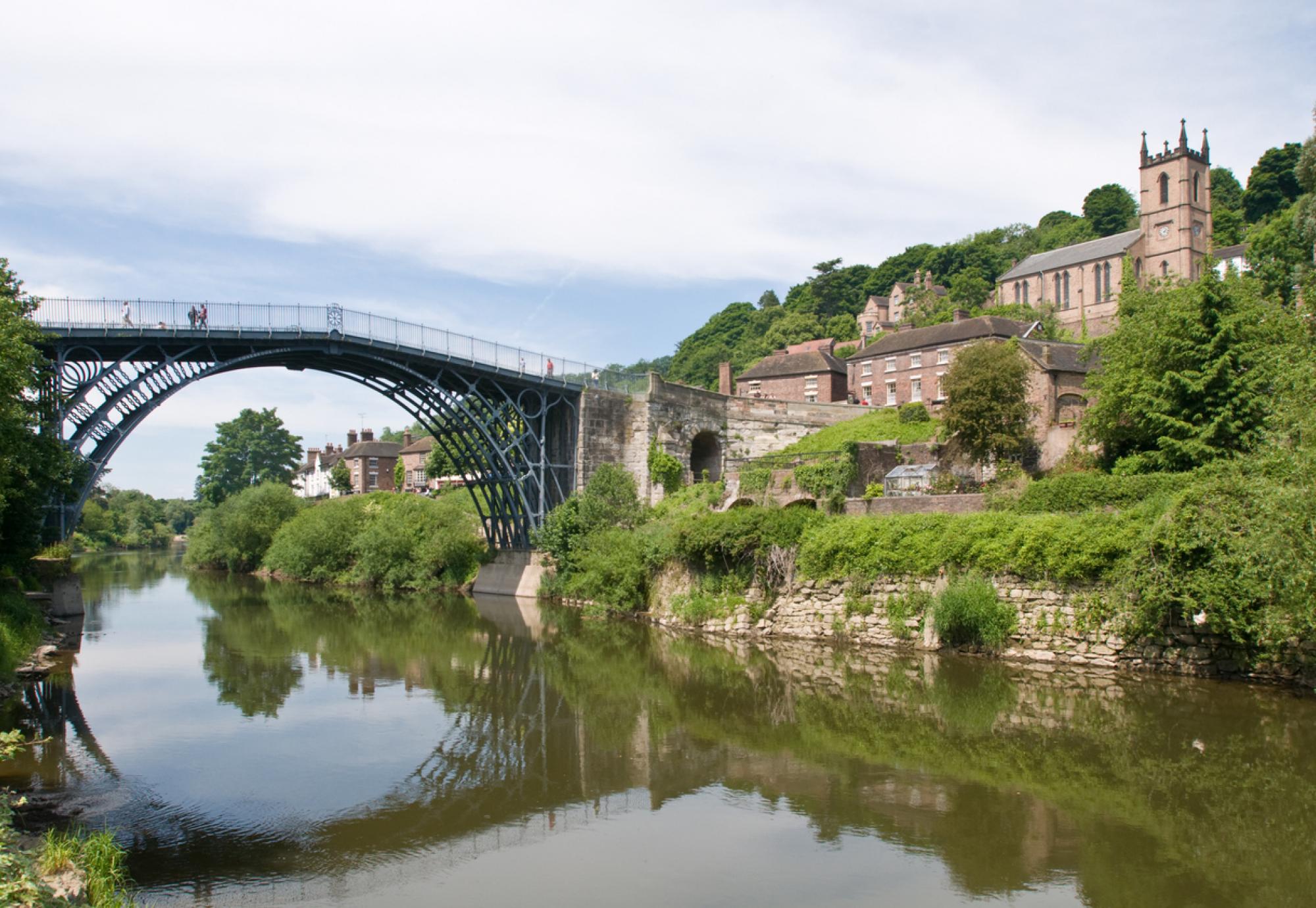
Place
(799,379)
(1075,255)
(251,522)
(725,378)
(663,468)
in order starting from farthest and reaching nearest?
(1075,255), (799,379), (251,522), (725,378), (663,468)

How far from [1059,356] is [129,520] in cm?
9356

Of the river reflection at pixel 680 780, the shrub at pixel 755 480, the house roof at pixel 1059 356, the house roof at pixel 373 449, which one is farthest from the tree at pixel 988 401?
the house roof at pixel 373 449

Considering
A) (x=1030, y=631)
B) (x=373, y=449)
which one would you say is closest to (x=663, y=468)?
(x=1030, y=631)

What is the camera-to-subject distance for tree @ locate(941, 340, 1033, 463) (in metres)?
31.4

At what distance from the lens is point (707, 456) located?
4584 centimetres

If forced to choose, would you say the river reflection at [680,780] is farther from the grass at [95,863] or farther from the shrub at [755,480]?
the shrub at [755,480]

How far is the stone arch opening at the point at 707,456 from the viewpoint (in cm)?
4500

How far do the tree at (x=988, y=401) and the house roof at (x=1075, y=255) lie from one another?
42.9 meters

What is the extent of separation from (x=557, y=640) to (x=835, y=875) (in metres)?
18.4

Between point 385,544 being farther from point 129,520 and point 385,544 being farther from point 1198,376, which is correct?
point 129,520

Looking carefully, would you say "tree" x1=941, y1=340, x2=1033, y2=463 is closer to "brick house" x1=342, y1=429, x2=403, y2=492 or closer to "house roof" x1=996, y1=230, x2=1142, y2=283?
"house roof" x1=996, y1=230, x2=1142, y2=283

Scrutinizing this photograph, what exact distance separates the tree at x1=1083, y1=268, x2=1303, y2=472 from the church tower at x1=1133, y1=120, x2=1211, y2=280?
44.6 metres

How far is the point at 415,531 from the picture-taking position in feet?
147

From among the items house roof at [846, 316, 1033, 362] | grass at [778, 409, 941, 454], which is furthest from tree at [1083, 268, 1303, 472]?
house roof at [846, 316, 1033, 362]
